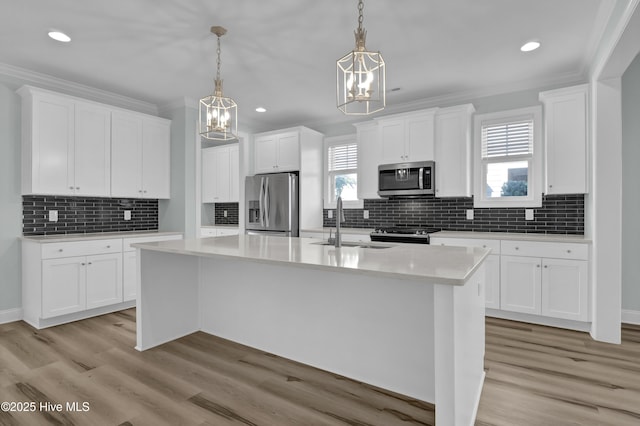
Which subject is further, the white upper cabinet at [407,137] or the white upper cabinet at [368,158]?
the white upper cabinet at [368,158]

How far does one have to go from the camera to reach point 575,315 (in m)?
3.28

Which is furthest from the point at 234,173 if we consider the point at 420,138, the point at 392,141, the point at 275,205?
the point at 420,138

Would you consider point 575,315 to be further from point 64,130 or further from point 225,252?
point 64,130

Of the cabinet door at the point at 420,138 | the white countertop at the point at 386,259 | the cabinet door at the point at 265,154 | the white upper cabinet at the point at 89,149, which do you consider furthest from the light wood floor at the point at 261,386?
the cabinet door at the point at 265,154

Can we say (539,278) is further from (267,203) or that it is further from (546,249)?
(267,203)

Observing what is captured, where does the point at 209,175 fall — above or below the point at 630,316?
above

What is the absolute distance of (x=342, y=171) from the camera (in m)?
5.41

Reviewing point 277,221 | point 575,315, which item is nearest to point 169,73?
point 277,221

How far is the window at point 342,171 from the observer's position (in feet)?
17.4

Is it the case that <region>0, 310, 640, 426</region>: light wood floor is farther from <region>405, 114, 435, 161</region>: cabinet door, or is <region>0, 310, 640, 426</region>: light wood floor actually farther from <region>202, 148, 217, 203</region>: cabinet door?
<region>202, 148, 217, 203</region>: cabinet door

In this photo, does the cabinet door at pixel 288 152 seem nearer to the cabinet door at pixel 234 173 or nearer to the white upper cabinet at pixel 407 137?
the cabinet door at pixel 234 173

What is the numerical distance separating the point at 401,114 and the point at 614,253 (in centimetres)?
261

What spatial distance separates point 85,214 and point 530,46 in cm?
511

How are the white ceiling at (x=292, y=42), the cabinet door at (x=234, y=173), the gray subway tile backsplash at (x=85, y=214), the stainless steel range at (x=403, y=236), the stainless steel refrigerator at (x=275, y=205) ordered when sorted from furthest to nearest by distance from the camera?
the cabinet door at (x=234, y=173) < the stainless steel refrigerator at (x=275, y=205) < the stainless steel range at (x=403, y=236) < the gray subway tile backsplash at (x=85, y=214) < the white ceiling at (x=292, y=42)
